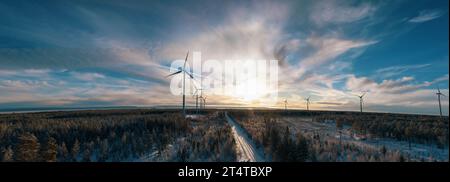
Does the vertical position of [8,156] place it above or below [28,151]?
below

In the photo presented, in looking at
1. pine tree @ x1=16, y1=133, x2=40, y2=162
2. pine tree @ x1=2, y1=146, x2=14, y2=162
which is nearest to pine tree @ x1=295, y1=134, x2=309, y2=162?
pine tree @ x1=16, y1=133, x2=40, y2=162

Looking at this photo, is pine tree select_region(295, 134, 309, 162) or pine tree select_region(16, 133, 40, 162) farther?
pine tree select_region(295, 134, 309, 162)

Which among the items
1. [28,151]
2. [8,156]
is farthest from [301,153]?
[8,156]

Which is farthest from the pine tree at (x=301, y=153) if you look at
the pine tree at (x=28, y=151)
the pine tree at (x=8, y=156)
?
the pine tree at (x=8, y=156)

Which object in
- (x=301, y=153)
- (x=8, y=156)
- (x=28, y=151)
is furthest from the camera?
(x=8, y=156)

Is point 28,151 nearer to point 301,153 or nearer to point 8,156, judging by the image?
point 8,156

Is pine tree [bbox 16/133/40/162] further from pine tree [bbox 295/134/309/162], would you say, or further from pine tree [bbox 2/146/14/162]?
pine tree [bbox 295/134/309/162]

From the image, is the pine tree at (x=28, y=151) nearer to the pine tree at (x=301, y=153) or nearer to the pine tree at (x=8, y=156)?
the pine tree at (x=8, y=156)

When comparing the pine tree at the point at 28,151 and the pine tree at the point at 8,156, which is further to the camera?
the pine tree at the point at 8,156

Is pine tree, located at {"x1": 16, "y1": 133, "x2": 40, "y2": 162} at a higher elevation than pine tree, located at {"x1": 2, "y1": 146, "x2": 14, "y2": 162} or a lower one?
higher

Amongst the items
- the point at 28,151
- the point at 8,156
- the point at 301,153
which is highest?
the point at 28,151

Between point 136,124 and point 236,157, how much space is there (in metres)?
16.2
